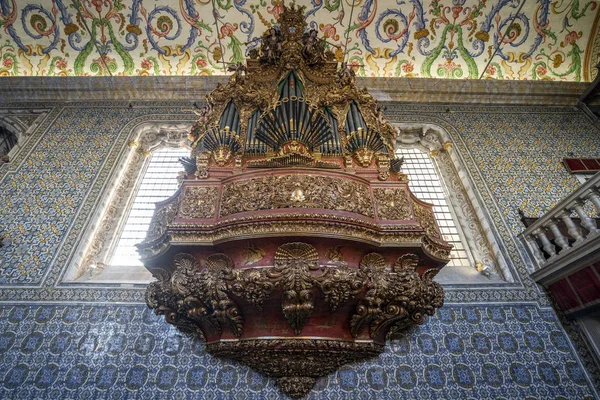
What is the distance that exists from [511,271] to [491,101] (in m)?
4.40

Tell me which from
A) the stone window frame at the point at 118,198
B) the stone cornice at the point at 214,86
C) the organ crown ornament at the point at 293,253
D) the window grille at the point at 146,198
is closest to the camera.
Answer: the organ crown ornament at the point at 293,253

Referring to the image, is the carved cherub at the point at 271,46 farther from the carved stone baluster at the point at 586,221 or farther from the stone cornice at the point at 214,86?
the carved stone baluster at the point at 586,221

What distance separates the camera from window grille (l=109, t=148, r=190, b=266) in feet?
18.0

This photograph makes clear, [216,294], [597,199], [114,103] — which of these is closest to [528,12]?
[597,199]

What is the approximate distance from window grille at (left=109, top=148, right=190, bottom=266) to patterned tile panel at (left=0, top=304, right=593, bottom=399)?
112cm

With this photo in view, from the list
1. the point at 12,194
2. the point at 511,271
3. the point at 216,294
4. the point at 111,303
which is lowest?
the point at 216,294

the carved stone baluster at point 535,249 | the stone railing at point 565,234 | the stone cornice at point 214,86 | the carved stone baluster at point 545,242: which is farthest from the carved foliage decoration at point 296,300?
the stone cornice at point 214,86

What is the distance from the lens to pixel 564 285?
4.55m

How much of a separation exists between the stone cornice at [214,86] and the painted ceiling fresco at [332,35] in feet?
1.37

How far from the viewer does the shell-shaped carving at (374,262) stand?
3.53 m

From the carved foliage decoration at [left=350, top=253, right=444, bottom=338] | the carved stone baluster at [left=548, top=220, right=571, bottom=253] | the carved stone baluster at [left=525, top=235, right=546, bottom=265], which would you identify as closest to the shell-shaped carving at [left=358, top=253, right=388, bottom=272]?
the carved foliage decoration at [left=350, top=253, right=444, bottom=338]

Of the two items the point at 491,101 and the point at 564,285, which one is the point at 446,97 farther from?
the point at 564,285

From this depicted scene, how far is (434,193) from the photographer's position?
21.3 feet

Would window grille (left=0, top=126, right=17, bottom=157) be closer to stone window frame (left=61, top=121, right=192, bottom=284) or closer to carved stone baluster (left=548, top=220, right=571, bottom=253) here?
stone window frame (left=61, top=121, right=192, bottom=284)
